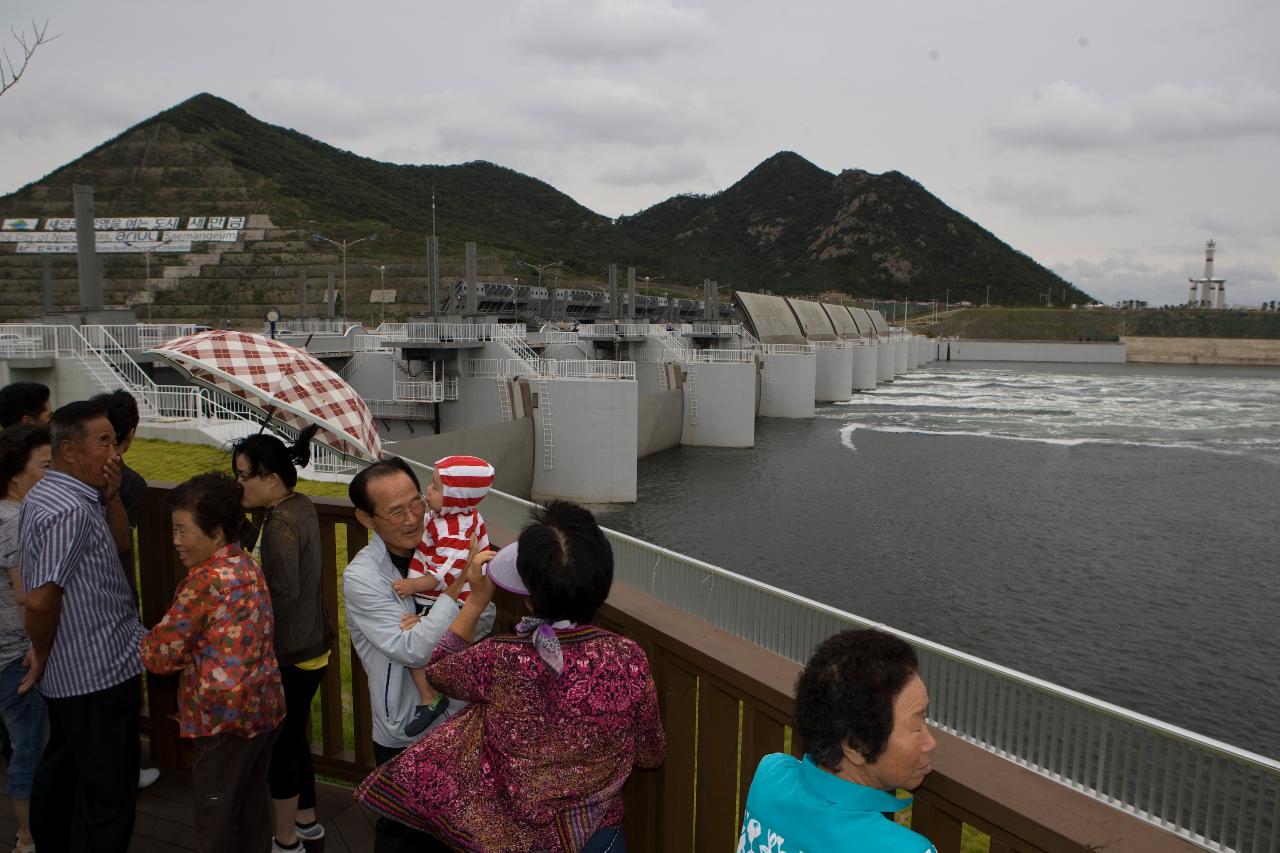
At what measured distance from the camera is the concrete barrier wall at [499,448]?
924 inches

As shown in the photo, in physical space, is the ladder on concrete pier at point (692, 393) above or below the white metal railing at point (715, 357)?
below

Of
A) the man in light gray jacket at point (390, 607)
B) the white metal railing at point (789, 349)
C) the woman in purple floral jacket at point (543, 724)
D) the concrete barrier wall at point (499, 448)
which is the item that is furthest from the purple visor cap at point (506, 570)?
the white metal railing at point (789, 349)

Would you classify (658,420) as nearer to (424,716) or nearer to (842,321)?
(424,716)

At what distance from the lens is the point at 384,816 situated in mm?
2658

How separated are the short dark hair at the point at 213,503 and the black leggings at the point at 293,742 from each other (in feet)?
2.49

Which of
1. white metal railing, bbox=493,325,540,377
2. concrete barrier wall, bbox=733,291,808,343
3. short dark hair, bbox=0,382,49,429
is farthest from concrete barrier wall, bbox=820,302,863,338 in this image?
short dark hair, bbox=0,382,49,429

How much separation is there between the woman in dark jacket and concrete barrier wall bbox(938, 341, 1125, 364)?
133 metres

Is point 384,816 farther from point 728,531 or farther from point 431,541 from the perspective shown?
point 728,531

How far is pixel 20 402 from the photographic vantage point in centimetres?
517

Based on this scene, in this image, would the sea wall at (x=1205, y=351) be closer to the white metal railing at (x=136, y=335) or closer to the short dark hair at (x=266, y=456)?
the white metal railing at (x=136, y=335)

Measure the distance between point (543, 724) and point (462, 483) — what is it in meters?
1.16

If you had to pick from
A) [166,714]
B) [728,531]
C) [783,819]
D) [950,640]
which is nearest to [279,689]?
[166,714]

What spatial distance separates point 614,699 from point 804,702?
1.93 feet

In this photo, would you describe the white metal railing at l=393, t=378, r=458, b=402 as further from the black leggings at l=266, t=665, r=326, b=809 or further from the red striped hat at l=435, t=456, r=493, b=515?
the red striped hat at l=435, t=456, r=493, b=515
